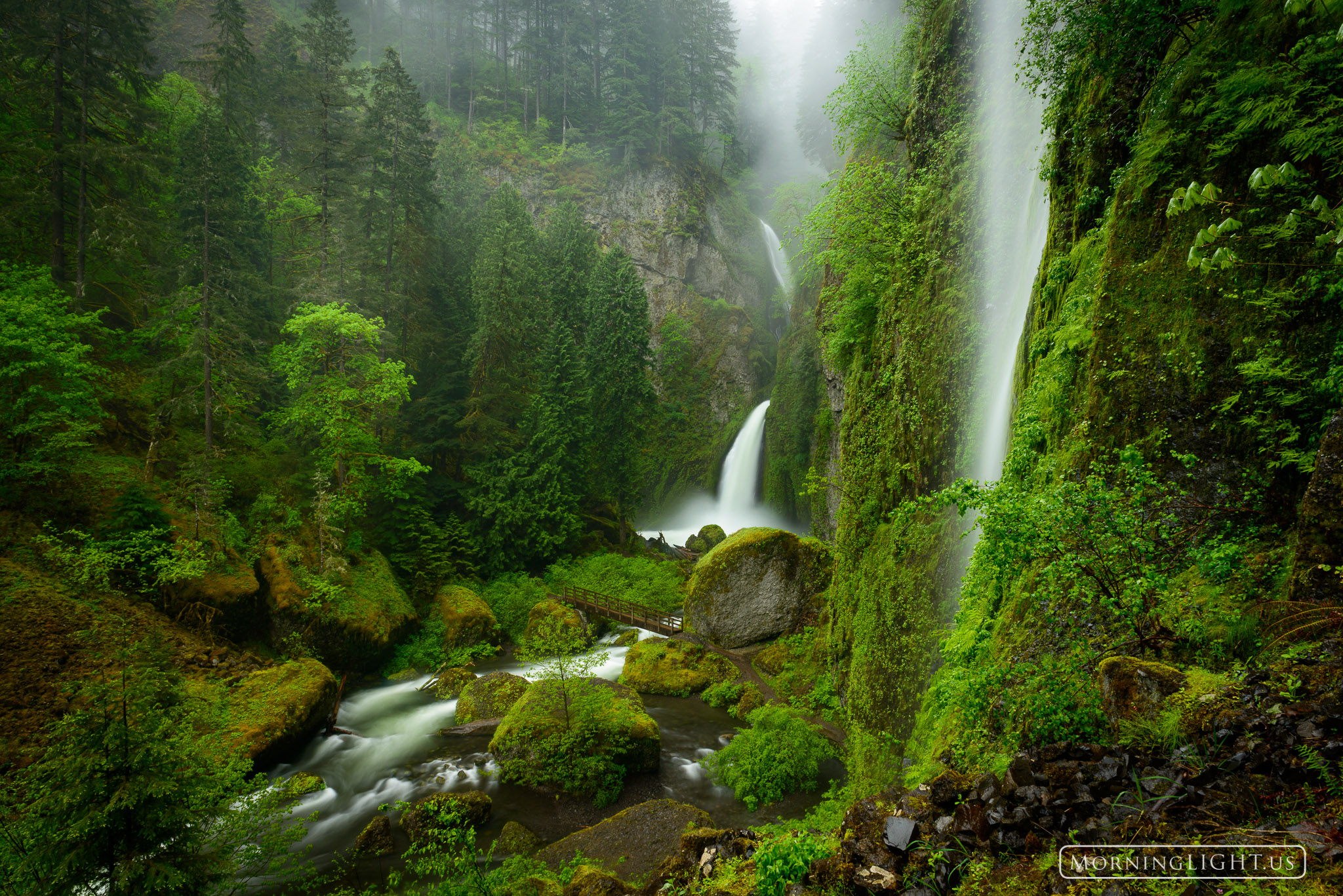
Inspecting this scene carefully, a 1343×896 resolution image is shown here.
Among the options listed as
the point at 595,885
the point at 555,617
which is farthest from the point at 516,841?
the point at 555,617

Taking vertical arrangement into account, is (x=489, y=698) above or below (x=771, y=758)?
below

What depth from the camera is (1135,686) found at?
3.21 m

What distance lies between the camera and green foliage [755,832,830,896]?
3607 millimetres

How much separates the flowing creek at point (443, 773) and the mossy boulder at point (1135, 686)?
28.3 feet

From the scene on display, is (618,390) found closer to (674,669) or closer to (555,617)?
(555,617)

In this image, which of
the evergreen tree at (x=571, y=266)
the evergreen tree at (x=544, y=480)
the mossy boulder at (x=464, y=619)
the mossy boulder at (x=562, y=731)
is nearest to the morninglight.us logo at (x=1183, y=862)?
the mossy boulder at (x=562, y=731)

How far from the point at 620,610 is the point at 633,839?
449 inches

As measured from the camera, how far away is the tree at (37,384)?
11.6 metres

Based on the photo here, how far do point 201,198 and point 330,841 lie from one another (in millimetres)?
17591

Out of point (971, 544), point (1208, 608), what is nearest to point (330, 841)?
point (971, 544)

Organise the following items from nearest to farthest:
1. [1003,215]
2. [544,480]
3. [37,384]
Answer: [1003,215] → [37,384] → [544,480]

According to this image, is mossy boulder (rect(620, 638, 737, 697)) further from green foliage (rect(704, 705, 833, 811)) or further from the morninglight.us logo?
the morninglight.us logo

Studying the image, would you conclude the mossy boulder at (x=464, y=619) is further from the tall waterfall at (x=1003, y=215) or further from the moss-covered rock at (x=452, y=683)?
the tall waterfall at (x=1003, y=215)

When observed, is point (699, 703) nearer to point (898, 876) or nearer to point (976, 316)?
point (976, 316)
